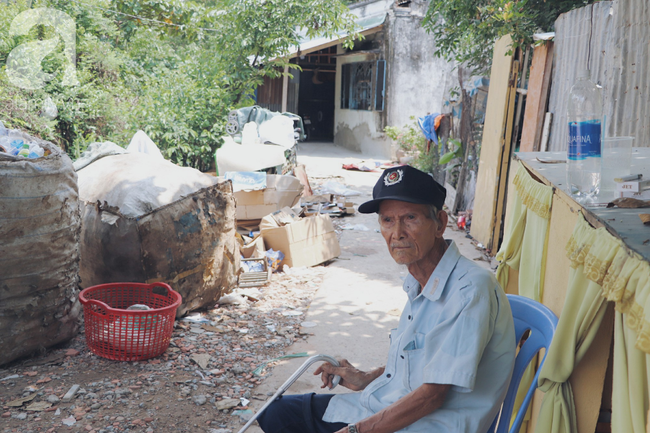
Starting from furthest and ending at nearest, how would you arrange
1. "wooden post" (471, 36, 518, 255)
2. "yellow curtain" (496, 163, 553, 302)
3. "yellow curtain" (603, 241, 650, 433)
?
"wooden post" (471, 36, 518, 255) → "yellow curtain" (496, 163, 553, 302) → "yellow curtain" (603, 241, 650, 433)

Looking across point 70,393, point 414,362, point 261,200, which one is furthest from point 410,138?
A: point 414,362

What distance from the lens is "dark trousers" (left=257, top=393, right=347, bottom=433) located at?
85.4 inches

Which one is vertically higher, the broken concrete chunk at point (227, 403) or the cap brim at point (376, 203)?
the cap brim at point (376, 203)

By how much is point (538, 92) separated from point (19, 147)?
14.7ft

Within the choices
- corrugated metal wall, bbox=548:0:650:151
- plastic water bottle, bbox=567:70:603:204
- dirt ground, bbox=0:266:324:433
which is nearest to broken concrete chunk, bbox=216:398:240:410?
dirt ground, bbox=0:266:324:433

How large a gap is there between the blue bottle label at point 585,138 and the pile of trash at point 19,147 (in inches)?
130

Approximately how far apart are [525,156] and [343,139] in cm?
1520

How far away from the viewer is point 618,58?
3674mm

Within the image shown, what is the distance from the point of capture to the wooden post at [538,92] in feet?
16.8

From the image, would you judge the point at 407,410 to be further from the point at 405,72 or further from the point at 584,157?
the point at 405,72

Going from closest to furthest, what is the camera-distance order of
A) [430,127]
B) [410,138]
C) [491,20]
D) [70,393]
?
1. [70,393]
2. [491,20]
3. [430,127]
4. [410,138]

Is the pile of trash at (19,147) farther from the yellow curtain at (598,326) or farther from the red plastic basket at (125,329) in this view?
the yellow curtain at (598,326)

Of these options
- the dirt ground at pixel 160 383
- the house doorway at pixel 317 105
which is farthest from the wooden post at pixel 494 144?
the house doorway at pixel 317 105

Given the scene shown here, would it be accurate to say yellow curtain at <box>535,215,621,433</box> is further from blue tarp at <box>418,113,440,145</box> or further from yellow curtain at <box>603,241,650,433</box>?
blue tarp at <box>418,113,440,145</box>
